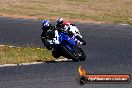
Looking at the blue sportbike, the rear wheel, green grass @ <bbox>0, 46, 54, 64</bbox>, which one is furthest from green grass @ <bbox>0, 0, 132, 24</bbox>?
the rear wheel

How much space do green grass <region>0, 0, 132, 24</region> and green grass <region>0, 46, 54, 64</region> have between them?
13.7 m

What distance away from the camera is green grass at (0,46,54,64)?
74.4ft

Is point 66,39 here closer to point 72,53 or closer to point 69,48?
point 69,48

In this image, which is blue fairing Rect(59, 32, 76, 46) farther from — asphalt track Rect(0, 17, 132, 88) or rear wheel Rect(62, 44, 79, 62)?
asphalt track Rect(0, 17, 132, 88)

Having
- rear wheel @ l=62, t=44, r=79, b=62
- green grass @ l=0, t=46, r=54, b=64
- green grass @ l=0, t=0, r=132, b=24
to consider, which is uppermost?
rear wheel @ l=62, t=44, r=79, b=62

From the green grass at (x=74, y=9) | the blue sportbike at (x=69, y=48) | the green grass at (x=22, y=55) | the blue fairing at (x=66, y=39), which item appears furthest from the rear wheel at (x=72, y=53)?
the green grass at (x=74, y=9)

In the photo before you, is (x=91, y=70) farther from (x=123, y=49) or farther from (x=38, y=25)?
(x=38, y=25)

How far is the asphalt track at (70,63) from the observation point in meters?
18.0

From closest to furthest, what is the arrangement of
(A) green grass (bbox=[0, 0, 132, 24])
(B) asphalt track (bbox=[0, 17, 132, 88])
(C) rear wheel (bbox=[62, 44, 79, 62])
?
(B) asphalt track (bbox=[0, 17, 132, 88])
(C) rear wheel (bbox=[62, 44, 79, 62])
(A) green grass (bbox=[0, 0, 132, 24])

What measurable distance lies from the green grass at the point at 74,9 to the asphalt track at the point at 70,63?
3.49 m

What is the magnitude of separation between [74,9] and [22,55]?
22.0 meters

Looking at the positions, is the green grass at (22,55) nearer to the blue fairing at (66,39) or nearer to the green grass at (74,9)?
the blue fairing at (66,39)

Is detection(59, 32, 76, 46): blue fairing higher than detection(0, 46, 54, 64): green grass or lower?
higher

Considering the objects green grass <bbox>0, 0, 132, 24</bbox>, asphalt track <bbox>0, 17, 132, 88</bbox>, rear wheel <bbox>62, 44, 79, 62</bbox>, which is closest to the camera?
asphalt track <bbox>0, 17, 132, 88</bbox>
